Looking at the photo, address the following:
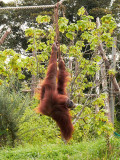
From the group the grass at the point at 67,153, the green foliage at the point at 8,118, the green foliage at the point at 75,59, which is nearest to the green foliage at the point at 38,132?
the green foliage at the point at 75,59

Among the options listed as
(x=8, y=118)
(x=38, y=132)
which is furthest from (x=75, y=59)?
(x=38, y=132)

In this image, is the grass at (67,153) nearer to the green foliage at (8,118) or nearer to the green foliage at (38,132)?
the green foliage at (8,118)

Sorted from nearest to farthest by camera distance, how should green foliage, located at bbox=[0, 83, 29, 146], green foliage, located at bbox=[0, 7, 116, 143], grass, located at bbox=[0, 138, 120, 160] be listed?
grass, located at bbox=[0, 138, 120, 160] < green foliage, located at bbox=[0, 7, 116, 143] < green foliage, located at bbox=[0, 83, 29, 146]

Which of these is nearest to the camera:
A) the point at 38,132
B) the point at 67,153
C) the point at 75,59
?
the point at 67,153

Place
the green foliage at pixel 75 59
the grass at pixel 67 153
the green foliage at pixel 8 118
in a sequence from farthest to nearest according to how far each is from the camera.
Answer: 1. the green foliage at pixel 8 118
2. the green foliage at pixel 75 59
3. the grass at pixel 67 153

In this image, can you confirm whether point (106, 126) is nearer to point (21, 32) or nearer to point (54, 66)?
point (54, 66)

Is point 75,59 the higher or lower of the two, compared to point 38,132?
higher

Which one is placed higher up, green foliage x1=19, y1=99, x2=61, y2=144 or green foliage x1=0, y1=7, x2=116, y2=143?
green foliage x1=0, y1=7, x2=116, y2=143

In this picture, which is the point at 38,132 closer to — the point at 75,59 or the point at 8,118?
the point at 8,118

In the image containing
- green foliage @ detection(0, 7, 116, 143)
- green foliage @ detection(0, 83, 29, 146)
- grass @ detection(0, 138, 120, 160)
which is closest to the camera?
grass @ detection(0, 138, 120, 160)

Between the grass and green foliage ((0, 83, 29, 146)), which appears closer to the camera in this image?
the grass

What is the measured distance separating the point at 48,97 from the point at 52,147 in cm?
221

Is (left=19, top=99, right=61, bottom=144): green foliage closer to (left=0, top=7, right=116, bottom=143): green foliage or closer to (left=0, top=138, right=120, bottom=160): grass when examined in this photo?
(left=0, top=7, right=116, bottom=143): green foliage

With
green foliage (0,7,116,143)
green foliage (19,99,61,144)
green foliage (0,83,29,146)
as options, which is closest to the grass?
green foliage (0,7,116,143)
